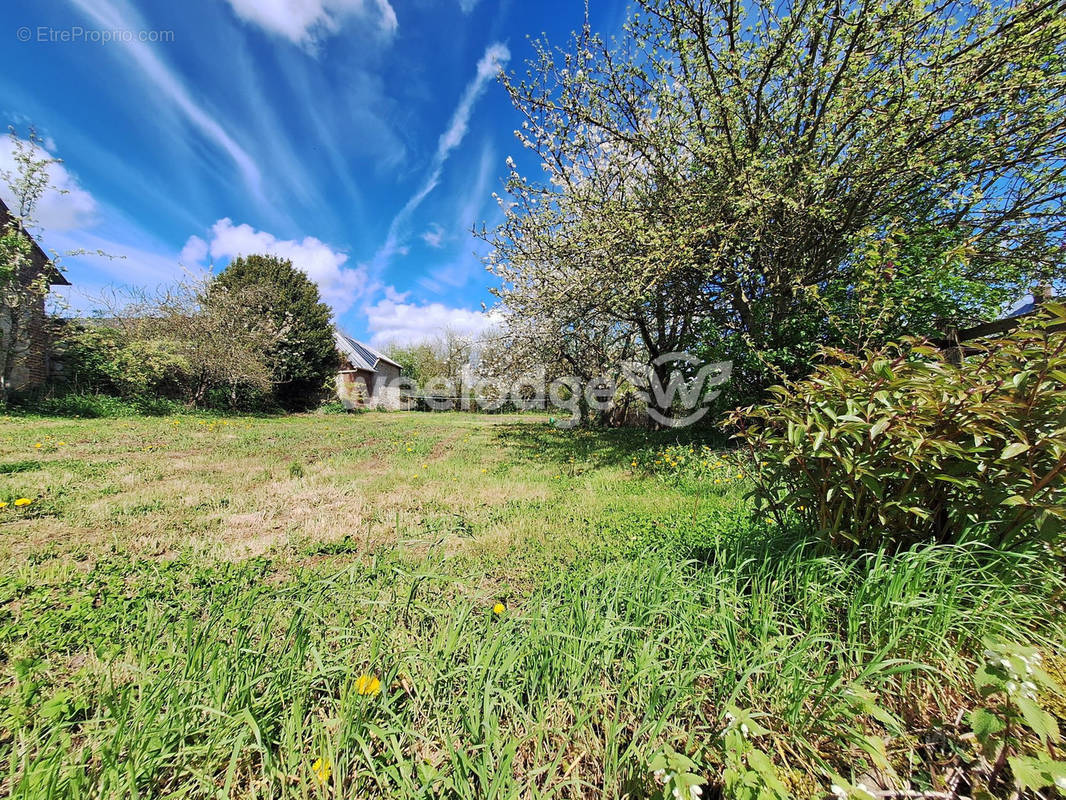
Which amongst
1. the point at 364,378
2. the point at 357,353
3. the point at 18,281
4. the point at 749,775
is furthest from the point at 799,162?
the point at 357,353

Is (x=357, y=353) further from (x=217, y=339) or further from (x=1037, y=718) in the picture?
(x=1037, y=718)

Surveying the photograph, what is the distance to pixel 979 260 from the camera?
18.7ft

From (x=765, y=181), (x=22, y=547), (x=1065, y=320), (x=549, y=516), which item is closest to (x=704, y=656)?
(x=1065, y=320)

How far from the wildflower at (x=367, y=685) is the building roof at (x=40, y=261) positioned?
14730 millimetres

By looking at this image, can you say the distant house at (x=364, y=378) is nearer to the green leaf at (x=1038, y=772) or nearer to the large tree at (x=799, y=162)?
the large tree at (x=799, y=162)

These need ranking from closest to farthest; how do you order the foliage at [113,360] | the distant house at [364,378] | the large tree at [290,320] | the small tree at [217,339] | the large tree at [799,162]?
the large tree at [799,162], the foliage at [113,360], the small tree at [217,339], the large tree at [290,320], the distant house at [364,378]

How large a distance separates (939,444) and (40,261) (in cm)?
2149

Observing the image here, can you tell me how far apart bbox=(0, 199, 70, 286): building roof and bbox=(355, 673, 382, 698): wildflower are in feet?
48.3

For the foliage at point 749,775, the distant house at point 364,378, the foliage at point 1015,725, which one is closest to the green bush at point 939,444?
the foliage at point 1015,725

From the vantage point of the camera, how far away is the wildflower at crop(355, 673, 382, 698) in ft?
4.36

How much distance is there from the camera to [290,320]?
18.0 meters

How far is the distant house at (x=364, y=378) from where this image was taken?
956 inches

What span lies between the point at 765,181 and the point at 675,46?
8.36 feet

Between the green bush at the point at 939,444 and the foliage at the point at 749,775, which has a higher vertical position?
the green bush at the point at 939,444
